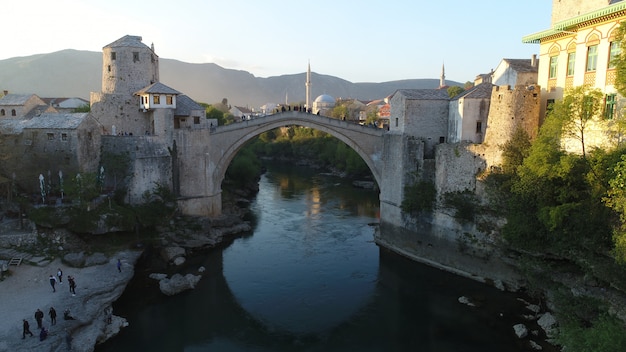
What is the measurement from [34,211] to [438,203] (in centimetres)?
1893

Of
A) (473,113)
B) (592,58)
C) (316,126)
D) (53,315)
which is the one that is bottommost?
(53,315)

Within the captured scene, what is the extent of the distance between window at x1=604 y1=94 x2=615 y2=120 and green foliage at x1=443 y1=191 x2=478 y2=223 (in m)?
6.15

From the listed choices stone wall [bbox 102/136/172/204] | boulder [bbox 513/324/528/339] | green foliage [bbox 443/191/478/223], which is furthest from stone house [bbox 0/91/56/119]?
boulder [bbox 513/324/528/339]

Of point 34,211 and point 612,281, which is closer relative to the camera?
point 612,281

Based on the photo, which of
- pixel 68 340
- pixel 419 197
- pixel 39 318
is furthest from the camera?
pixel 419 197

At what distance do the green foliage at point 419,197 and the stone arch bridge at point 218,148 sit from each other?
2845 millimetres

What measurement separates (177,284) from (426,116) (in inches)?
569

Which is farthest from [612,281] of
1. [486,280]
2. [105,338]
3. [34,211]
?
[34,211]

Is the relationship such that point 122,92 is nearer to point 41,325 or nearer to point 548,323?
point 41,325

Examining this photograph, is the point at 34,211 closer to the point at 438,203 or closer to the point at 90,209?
the point at 90,209

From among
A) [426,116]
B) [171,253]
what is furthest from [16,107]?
[426,116]

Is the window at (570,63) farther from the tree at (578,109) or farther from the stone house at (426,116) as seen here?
the stone house at (426,116)

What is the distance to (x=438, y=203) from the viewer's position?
2153 cm

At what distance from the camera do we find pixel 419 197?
22.3 meters
